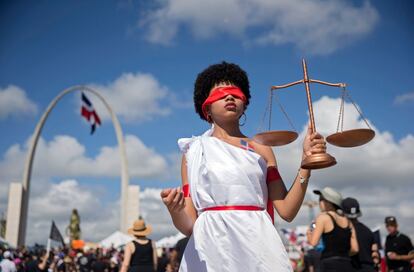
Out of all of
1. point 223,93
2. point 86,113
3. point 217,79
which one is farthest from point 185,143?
point 86,113

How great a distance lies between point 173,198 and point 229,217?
0.30 m

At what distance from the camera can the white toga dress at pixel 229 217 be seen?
7.16 feet

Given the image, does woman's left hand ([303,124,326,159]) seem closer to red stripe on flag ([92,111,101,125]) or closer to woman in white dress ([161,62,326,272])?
woman in white dress ([161,62,326,272])

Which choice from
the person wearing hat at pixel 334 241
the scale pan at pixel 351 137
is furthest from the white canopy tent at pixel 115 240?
the scale pan at pixel 351 137

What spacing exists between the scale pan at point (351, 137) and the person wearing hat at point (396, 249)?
7203 mm

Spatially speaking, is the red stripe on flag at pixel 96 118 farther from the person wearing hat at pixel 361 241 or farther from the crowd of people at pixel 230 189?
the crowd of people at pixel 230 189

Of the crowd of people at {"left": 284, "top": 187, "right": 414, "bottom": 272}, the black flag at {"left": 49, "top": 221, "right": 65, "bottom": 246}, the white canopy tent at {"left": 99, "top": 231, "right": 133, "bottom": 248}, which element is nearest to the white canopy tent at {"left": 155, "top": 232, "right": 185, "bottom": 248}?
the white canopy tent at {"left": 99, "top": 231, "right": 133, "bottom": 248}

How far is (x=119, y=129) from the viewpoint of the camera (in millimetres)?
40094

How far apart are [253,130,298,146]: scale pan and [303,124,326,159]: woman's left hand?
83 mm

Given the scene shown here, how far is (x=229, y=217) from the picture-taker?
226cm

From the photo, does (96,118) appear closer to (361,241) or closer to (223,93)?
(361,241)

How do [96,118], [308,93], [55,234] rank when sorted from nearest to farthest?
[308,93], [55,234], [96,118]

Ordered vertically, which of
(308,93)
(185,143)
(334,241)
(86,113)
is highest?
(86,113)

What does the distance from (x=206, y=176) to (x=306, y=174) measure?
0.52 meters
